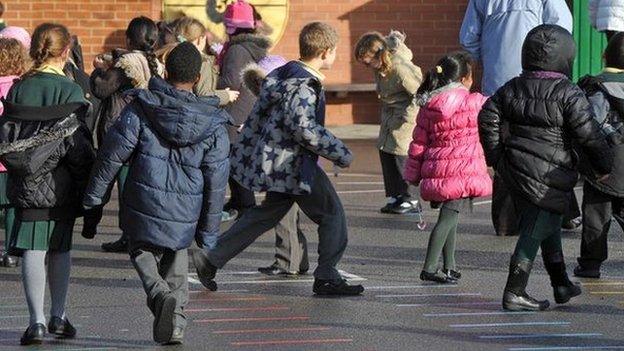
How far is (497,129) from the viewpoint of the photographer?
897 cm

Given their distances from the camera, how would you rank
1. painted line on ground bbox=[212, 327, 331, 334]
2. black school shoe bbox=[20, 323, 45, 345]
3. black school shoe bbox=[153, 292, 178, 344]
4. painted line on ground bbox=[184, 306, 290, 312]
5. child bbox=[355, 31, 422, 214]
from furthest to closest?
child bbox=[355, 31, 422, 214], painted line on ground bbox=[184, 306, 290, 312], painted line on ground bbox=[212, 327, 331, 334], black school shoe bbox=[20, 323, 45, 345], black school shoe bbox=[153, 292, 178, 344]

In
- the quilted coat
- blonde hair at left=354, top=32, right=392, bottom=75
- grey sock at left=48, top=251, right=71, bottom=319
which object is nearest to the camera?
grey sock at left=48, top=251, right=71, bottom=319

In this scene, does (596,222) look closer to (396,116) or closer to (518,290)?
(518,290)

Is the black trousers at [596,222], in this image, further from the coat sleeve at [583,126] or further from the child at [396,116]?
the child at [396,116]

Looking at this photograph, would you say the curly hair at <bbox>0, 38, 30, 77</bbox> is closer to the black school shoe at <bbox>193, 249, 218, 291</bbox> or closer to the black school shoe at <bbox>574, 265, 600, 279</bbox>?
the black school shoe at <bbox>193, 249, 218, 291</bbox>

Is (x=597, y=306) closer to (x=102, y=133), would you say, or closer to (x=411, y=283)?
(x=411, y=283)

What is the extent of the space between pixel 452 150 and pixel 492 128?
50.2 inches

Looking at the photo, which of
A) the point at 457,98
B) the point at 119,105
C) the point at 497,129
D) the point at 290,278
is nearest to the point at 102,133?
the point at 119,105

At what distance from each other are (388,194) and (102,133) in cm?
319

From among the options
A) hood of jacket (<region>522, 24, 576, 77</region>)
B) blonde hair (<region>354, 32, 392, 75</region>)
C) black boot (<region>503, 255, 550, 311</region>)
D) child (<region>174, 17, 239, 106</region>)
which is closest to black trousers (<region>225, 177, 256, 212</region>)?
child (<region>174, 17, 239, 106</region>)

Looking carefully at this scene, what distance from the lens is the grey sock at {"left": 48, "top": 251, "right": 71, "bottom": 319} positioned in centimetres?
845

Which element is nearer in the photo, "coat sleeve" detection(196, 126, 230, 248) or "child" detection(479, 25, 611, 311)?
"coat sleeve" detection(196, 126, 230, 248)

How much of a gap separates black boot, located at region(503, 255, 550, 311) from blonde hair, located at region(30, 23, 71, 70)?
8.80 feet

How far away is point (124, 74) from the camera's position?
1123 centimetres
